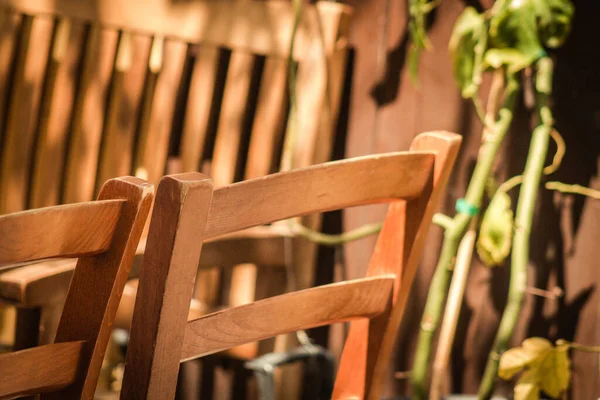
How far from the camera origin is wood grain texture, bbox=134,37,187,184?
1630 millimetres

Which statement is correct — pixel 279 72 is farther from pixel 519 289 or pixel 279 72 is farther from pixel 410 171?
pixel 410 171

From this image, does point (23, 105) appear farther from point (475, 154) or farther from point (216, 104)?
point (475, 154)

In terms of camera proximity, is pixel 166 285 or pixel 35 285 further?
pixel 35 285

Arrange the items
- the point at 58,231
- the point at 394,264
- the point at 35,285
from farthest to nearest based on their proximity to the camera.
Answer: the point at 35,285 < the point at 394,264 < the point at 58,231

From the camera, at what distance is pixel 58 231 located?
0.60 metres

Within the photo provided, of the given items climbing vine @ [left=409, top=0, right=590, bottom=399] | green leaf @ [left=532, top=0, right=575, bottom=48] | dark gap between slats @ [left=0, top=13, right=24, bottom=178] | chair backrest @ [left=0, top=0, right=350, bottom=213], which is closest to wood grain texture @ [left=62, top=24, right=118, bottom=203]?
chair backrest @ [left=0, top=0, right=350, bottom=213]

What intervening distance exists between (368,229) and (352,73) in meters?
0.35

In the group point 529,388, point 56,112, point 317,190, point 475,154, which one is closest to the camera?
point 317,190

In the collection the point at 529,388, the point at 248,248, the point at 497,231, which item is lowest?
the point at 529,388

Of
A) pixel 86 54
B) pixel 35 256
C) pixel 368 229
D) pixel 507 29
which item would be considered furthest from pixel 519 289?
pixel 35 256

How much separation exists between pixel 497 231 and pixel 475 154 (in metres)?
0.30

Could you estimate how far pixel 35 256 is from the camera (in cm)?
59

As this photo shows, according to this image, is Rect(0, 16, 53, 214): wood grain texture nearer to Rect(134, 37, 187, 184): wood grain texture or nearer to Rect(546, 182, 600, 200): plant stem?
Rect(134, 37, 187, 184): wood grain texture

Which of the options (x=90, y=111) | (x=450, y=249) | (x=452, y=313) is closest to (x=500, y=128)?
(x=450, y=249)
